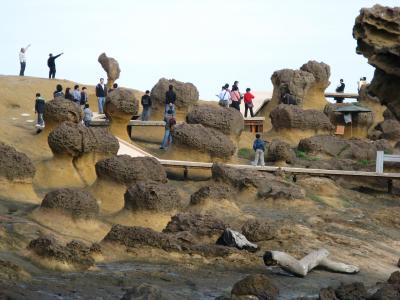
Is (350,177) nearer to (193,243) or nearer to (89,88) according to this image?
(193,243)

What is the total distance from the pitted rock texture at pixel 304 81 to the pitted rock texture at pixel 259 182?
11621mm

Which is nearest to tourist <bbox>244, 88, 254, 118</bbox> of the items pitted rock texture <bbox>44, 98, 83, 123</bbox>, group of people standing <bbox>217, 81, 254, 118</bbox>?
group of people standing <bbox>217, 81, 254, 118</bbox>

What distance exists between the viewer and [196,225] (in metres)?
20.3

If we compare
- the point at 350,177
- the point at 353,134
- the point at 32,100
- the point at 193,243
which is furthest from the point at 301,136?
the point at 193,243

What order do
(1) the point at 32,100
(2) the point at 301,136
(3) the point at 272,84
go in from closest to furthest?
(2) the point at 301,136
(1) the point at 32,100
(3) the point at 272,84

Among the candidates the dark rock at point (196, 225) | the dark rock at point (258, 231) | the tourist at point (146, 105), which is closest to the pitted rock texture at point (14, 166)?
the dark rock at point (196, 225)

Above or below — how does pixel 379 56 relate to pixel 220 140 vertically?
above

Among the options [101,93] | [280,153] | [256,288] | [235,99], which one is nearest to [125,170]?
[280,153]

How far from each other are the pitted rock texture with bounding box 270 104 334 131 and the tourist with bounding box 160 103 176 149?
3813mm

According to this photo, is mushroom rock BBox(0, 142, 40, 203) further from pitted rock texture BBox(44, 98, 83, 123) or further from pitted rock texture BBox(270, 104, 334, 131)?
pitted rock texture BBox(270, 104, 334, 131)

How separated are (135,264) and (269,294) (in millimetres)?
2725

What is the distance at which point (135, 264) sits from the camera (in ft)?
58.4

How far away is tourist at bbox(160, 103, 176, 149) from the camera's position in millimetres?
29656

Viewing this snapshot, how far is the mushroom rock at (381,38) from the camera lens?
44.8 ft
